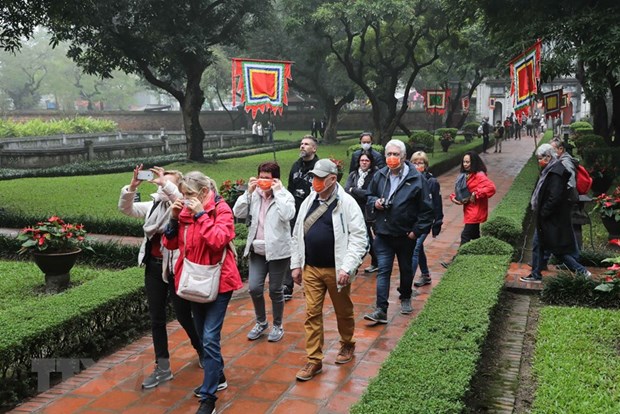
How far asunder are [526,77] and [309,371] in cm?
725

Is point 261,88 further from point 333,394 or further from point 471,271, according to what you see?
point 333,394

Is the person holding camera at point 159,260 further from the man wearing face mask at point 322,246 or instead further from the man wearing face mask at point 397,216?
the man wearing face mask at point 397,216

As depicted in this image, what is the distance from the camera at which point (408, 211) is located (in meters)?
5.82

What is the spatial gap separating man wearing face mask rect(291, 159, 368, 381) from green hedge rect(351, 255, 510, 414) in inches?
25.5

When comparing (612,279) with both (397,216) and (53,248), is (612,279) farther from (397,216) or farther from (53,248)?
(53,248)

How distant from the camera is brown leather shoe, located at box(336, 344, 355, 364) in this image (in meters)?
5.06

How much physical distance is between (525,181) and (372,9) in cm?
989

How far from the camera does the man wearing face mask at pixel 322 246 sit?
186 inches

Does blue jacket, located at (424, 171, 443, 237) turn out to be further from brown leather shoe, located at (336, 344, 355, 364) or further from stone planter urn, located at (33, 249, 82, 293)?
stone planter urn, located at (33, 249, 82, 293)

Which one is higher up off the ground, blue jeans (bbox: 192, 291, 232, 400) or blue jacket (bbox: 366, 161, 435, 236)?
blue jacket (bbox: 366, 161, 435, 236)

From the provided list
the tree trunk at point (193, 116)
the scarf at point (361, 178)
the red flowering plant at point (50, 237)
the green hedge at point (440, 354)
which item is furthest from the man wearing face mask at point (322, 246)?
the tree trunk at point (193, 116)

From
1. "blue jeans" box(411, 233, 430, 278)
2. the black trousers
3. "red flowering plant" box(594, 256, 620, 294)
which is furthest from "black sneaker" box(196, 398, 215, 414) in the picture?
"red flowering plant" box(594, 256, 620, 294)

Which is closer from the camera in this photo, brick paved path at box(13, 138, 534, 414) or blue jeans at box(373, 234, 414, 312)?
brick paved path at box(13, 138, 534, 414)

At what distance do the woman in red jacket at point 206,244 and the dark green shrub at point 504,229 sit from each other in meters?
4.94
